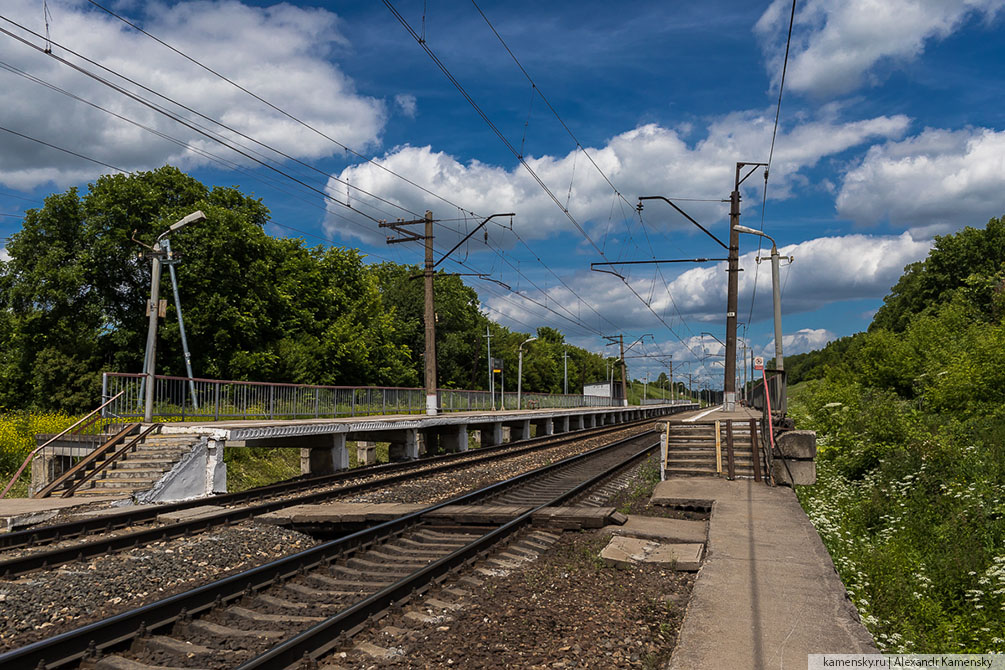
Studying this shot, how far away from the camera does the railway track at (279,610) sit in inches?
208

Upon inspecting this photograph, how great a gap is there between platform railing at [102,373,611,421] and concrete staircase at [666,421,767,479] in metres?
11.5

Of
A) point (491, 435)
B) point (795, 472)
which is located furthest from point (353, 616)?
point (491, 435)

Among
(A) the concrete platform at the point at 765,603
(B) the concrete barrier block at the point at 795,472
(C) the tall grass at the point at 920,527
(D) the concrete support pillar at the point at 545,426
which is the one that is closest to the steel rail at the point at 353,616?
(A) the concrete platform at the point at 765,603

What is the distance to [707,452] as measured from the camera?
15.0m

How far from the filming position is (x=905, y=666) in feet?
16.1

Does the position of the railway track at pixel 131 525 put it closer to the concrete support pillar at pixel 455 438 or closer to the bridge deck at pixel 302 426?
the bridge deck at pixel 302 426

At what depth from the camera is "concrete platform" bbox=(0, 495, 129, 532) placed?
35.7ft

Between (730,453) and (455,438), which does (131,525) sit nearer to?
(730,453)

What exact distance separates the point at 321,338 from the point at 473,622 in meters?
43.3

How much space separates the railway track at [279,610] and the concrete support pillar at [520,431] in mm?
27847

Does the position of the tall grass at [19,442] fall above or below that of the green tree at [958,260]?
below

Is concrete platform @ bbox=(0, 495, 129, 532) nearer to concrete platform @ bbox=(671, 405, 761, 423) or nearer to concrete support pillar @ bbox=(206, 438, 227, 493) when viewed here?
concrete support pillar @ bbox=(206, 438, 227, 493)

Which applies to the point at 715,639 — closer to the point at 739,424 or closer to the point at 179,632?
the point at 179,632

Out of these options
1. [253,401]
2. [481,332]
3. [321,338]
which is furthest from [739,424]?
[481,332]
